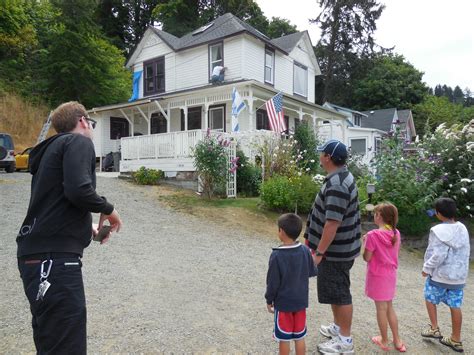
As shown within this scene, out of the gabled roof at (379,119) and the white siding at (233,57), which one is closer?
the white siding at (233,57)

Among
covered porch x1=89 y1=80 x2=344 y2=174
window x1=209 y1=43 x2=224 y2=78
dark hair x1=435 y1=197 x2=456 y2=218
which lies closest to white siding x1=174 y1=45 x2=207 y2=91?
window x1=209 y1=43 x2=224 y2=78

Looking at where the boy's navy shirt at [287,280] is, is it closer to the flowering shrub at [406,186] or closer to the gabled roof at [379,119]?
the flowering shrub at [406,186]

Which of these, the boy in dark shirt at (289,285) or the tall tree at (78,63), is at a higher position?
the tall tree at (78,63)

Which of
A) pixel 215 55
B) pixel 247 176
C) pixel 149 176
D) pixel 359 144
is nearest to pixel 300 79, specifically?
pixel 215 55

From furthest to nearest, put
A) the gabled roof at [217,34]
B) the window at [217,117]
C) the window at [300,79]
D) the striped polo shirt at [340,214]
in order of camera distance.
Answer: the window at [300,79] < the gabled roof at [217,34] < the window at [217,117] < the striped polo shirt at [340,214]

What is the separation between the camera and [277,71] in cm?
2066

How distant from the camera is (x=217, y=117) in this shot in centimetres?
1881

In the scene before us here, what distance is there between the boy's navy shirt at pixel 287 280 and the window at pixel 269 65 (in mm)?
17680

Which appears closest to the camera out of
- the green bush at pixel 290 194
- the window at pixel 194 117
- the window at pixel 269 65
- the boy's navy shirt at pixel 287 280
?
the boy's navy shirt at pixel 287 280

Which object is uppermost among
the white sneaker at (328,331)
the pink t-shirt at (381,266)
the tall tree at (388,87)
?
the tall tree at (388,87)

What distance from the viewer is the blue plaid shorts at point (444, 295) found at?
3.69m

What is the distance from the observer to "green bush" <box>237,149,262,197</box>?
12000mm

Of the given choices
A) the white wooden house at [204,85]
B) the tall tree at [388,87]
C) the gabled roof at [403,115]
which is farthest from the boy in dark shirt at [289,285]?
the tall tree at [388,87]

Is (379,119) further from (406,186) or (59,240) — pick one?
(59,240)
